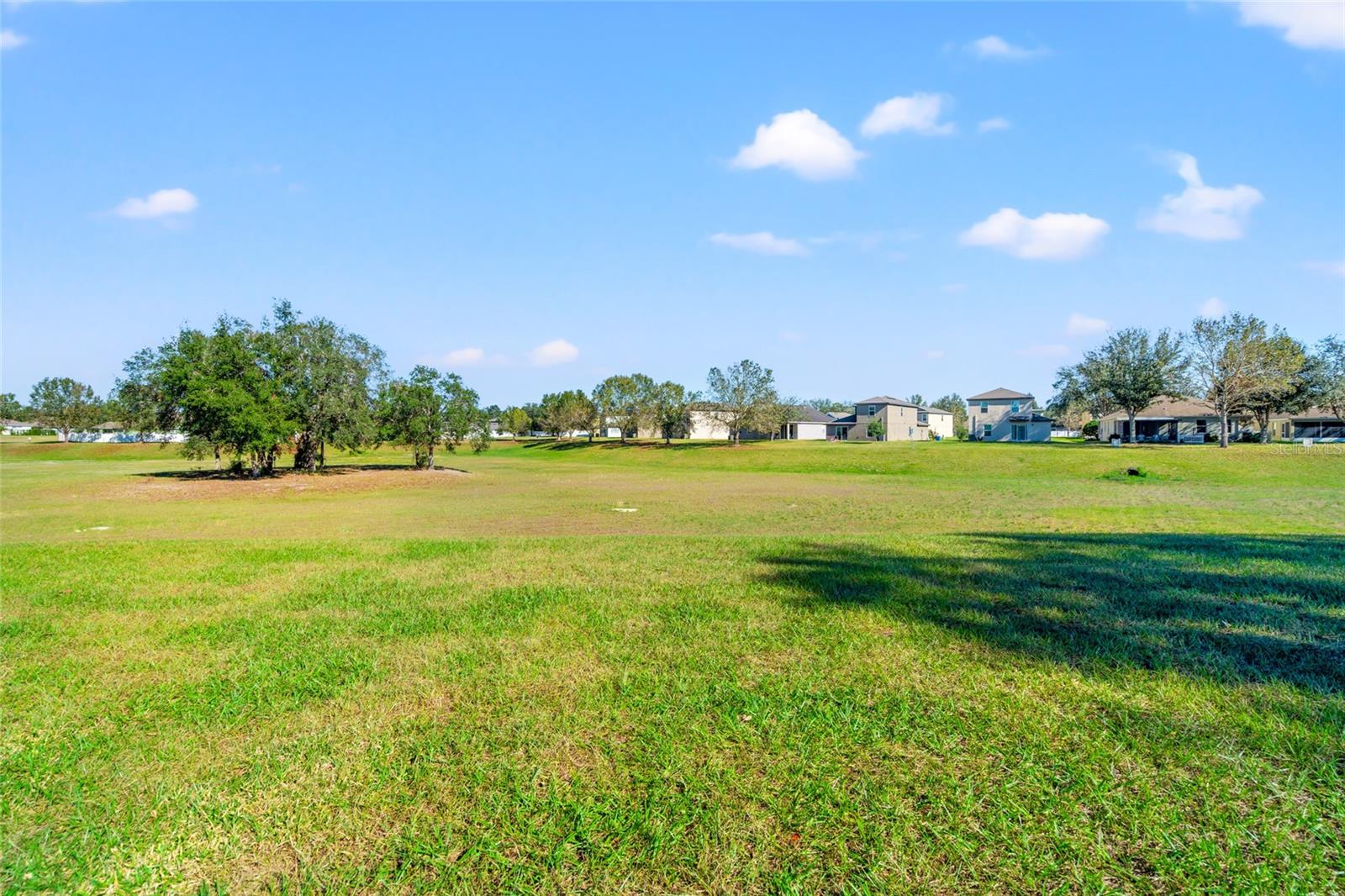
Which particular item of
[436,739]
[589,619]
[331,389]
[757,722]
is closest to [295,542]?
[589,619]

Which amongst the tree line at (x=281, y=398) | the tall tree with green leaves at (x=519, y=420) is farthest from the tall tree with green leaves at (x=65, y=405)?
the tree line at (x=281, y=398)

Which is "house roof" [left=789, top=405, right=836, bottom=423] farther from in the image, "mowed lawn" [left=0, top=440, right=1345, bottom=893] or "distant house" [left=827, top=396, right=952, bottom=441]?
"mowed lawn" [left=0, top=440, right=1345, bottom=893]

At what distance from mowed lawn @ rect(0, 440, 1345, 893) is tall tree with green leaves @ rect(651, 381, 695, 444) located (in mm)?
74151

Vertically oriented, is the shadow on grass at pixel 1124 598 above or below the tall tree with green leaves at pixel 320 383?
below

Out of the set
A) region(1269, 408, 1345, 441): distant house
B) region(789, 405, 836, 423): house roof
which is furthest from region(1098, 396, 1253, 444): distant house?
region(789, 405, 836, 423): house roof

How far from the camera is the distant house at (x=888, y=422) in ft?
311

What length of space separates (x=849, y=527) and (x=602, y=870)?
12.9 meters

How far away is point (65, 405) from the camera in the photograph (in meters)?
120

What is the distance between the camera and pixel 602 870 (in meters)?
2.77

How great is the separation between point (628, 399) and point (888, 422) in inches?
1464

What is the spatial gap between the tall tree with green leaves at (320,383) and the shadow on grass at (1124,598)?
3854 cm

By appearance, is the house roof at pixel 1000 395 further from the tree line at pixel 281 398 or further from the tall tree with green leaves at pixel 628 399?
the tree line at pixel 281 398

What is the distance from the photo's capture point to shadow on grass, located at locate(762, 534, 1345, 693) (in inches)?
189

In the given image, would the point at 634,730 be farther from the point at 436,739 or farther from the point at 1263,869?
the point at 1263,869
